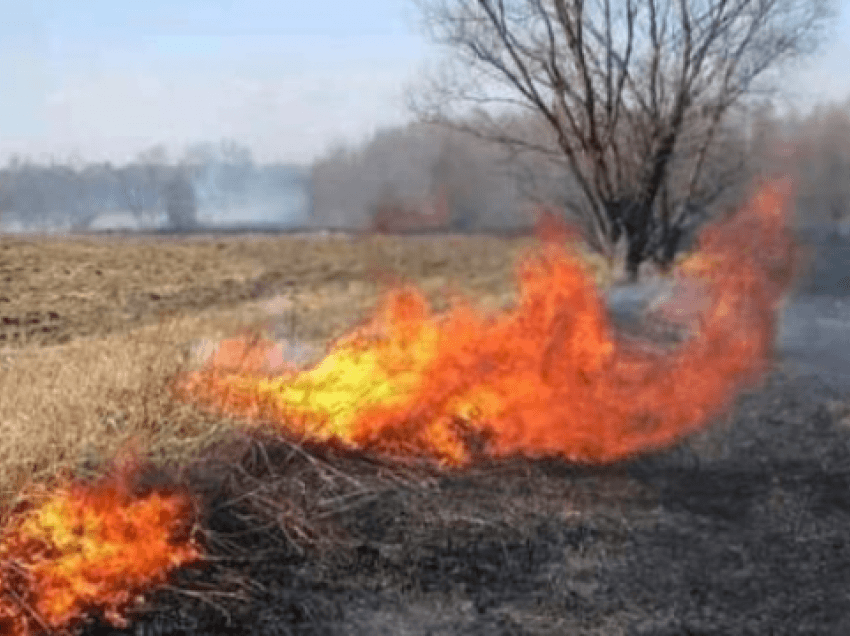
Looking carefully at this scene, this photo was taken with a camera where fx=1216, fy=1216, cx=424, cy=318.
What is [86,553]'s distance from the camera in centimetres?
581

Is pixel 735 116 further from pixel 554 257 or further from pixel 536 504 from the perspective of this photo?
pixel 536 504

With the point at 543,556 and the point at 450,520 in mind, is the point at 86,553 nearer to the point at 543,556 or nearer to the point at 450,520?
the point at 450,520

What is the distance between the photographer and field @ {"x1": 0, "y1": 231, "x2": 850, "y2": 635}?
5.95 m

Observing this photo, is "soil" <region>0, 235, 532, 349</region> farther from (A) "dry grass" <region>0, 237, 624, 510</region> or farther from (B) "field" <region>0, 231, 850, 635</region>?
(B) "field" <region>0, 231, 850, 635</region>

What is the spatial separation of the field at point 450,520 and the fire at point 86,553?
0.41ft

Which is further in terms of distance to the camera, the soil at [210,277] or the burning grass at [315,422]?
the soil at [210,277]

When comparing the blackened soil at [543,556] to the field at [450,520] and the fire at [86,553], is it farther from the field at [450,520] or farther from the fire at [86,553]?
the fire at [86,553]

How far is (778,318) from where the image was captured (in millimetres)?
15016

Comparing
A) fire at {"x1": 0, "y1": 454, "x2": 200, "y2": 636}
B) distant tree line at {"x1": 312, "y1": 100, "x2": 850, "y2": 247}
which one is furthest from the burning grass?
distant tree line at {"x1": 312, "y1": 100, "x2": 850, "y2": 247}

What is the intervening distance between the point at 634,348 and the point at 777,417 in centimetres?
222

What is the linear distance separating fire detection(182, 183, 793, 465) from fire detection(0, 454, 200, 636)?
1462mm

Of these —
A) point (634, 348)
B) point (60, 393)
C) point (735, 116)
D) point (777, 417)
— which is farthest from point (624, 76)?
point (60, 393)

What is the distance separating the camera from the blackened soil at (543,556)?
5867mm

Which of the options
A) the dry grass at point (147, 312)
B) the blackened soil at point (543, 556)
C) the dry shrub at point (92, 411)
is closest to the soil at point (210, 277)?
the dry grass at point (147, 312)
